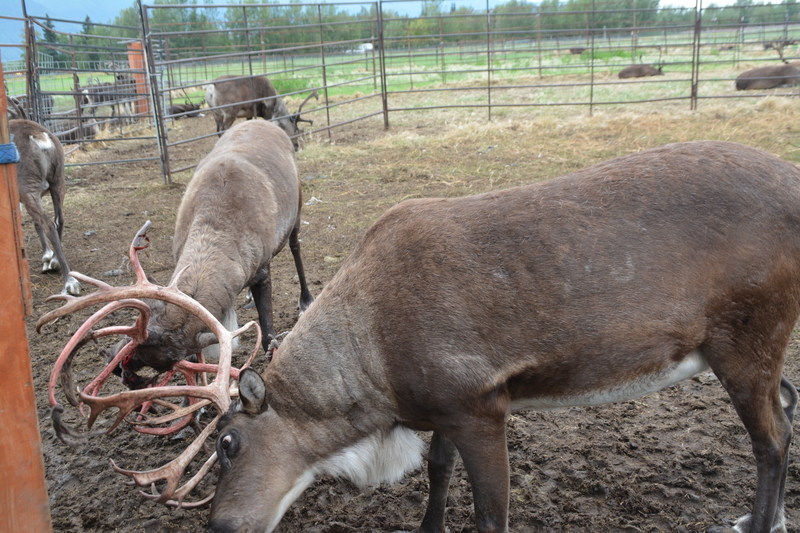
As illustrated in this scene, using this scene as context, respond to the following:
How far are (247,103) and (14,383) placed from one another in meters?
10.6

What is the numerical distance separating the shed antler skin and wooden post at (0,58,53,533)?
251mm

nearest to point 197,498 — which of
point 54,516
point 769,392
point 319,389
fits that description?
point 54,516

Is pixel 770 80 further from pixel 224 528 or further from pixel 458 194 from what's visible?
pixel 224 528

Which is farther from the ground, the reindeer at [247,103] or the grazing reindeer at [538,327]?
the reindeer at [247,103]

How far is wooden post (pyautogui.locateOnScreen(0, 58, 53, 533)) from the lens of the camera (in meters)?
2.07

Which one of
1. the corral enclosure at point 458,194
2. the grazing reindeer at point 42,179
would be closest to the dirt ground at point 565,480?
the corral enclosure at point 458,194

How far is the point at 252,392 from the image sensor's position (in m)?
2.56

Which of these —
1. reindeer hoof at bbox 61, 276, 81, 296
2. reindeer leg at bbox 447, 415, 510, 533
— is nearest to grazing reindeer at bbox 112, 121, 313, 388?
reindeer leg at bbox 447, 415, 510, 533

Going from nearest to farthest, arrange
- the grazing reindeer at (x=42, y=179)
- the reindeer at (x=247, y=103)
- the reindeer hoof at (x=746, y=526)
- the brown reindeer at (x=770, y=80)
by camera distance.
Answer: the reindeer hoof at (x=746, y=526), the grazing reindeer at (x=42, y=179), the reindeer at (x=247, y=103), the brown reindeer at (x=770, y=80)

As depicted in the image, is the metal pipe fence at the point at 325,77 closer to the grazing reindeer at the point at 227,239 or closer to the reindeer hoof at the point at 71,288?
the reindeer hoof at the point at 71,288

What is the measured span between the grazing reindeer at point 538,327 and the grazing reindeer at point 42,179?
172 inches

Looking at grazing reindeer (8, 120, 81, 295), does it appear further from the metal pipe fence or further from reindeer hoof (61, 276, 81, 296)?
the metal pipe fence

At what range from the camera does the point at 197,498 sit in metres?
3.37

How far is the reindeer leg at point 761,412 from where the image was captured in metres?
2.50
